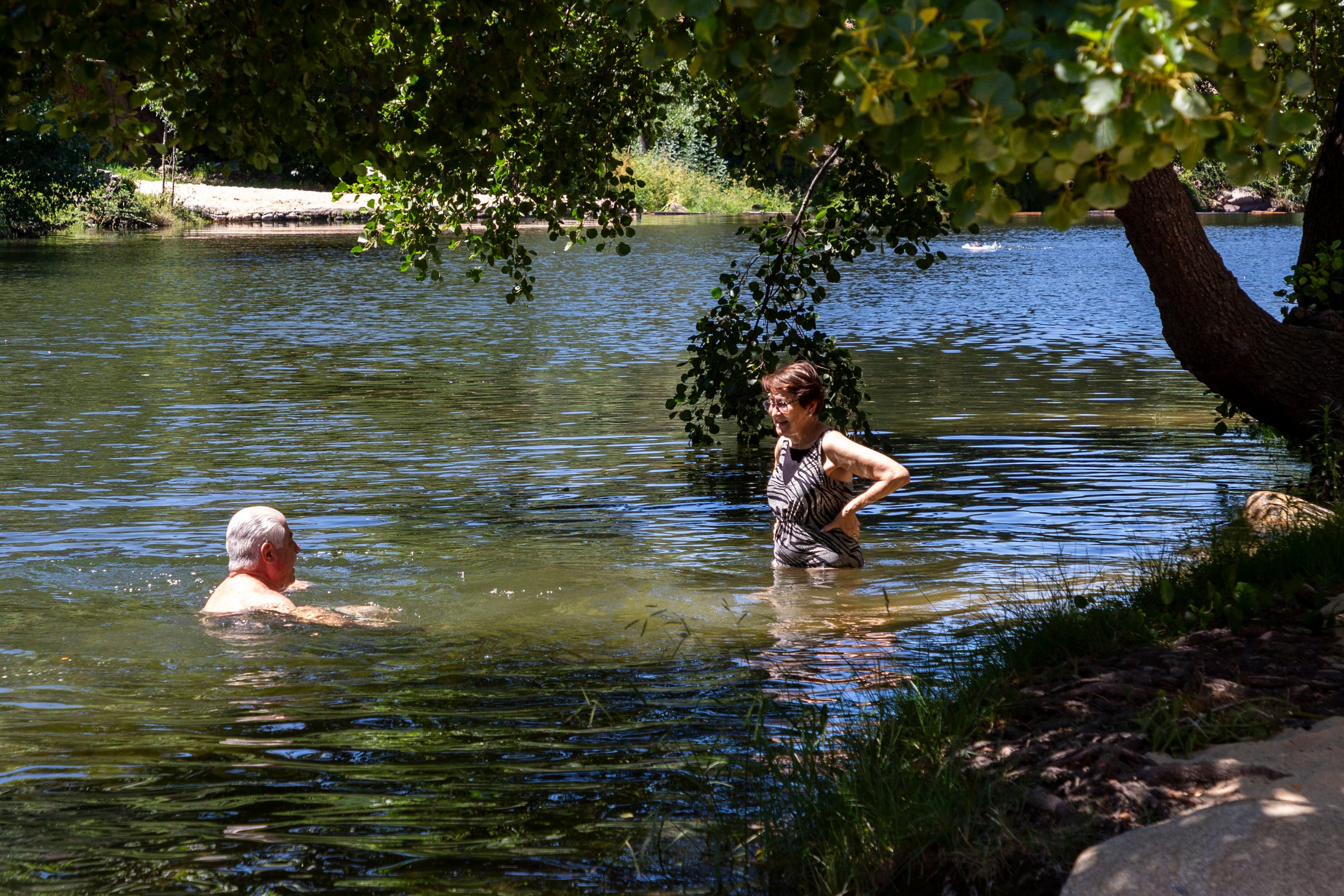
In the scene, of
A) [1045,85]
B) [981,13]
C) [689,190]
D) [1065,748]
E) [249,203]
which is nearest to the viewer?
[981,13]

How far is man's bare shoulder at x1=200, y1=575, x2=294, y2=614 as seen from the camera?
7848mm

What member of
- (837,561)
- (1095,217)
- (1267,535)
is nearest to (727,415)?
(837,561)

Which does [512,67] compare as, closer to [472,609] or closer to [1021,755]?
[472,609]

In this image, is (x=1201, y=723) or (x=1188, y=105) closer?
(x=1188, y=105)

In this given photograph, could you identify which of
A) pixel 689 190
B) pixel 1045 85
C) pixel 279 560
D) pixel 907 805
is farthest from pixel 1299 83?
pixel 689 190

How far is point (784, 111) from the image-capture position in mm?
4016

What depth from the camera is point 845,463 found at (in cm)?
828

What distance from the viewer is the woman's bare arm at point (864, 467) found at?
798 cm

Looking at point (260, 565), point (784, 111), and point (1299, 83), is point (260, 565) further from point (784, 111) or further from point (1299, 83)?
point (1299, 83)

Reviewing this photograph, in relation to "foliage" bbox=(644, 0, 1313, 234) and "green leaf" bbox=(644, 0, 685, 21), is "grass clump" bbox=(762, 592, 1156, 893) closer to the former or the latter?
"foliage" bbox=(644, 0, 1313, 234)

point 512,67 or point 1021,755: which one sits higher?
point 512,67

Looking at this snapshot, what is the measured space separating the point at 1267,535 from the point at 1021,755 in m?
4.36

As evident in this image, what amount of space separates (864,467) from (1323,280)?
481 centimetres

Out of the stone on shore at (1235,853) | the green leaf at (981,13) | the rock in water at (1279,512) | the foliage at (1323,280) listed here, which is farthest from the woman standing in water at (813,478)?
the green leaf at (981,13)
